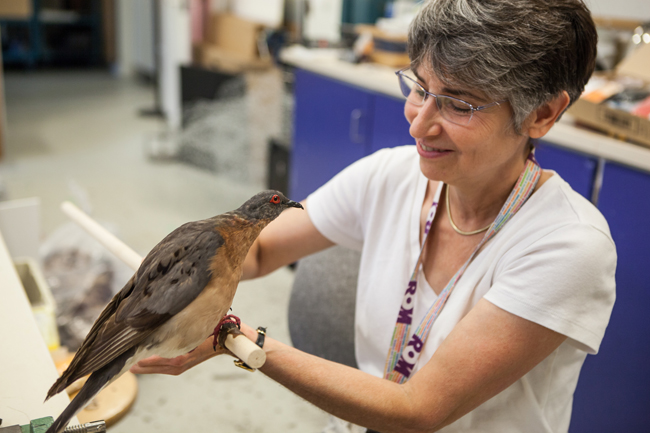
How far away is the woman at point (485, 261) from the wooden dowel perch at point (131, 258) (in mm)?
69

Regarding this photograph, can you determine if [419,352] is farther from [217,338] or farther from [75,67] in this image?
[75,67]

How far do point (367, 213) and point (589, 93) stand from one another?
1010 millimetres

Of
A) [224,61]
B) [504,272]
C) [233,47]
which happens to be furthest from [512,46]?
[233,47]

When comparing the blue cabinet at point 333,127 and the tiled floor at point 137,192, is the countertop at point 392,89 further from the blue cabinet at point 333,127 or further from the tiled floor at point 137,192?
the tiled floor at point 137,192

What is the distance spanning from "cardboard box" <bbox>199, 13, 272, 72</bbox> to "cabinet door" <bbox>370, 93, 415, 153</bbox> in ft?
5.07

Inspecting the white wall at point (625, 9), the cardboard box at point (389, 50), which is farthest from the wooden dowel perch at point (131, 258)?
the white wall at point (625, 9)

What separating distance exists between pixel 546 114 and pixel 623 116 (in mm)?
760

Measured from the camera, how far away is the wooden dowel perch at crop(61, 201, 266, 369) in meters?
0.61

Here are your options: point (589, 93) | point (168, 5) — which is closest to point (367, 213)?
point (589, 93)

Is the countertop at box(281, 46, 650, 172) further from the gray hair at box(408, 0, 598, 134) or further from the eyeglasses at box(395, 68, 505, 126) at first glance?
the eyeglasses at box(395, 68, 505, 126)

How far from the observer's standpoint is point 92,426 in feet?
2.10

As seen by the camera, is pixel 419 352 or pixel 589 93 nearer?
pixel 419 352

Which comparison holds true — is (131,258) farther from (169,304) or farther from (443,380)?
(443,380)

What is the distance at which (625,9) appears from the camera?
2.37m
